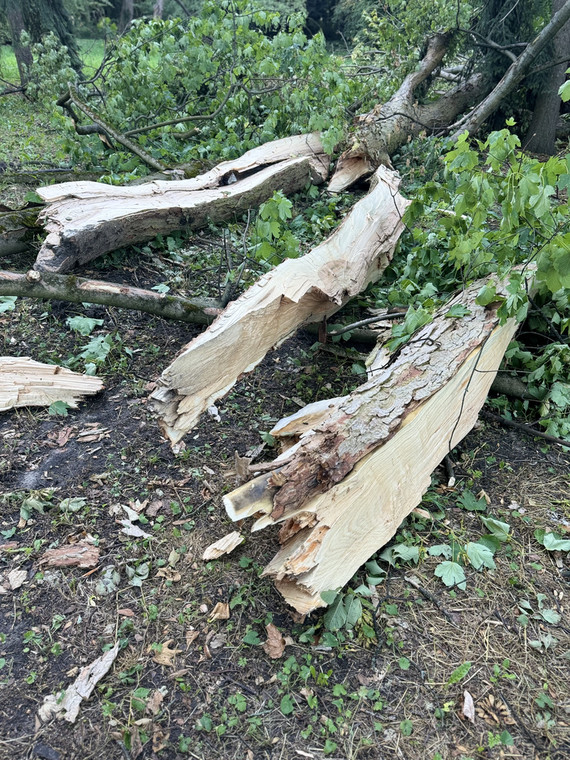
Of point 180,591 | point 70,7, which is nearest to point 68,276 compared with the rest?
point 180,591

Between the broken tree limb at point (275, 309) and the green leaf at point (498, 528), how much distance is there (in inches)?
52.6

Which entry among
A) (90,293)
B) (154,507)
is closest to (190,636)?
(154,507)

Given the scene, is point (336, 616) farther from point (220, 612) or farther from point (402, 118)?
point (402, 118)

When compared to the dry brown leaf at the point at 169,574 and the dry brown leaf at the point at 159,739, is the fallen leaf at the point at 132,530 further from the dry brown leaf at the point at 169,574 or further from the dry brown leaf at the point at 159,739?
the dry brown leaf at the point at 159,739

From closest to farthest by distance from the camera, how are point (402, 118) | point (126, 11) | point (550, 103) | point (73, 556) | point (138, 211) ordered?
point (73, 556) < point (138, 211) < point (402, 118) < point (550, 103) < point (126, 11)

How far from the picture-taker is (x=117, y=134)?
471 centimetres

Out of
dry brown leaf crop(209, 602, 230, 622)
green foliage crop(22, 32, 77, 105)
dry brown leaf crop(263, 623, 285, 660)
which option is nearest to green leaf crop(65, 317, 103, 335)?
dry brown leaf crop(209, 602, 230, 622)

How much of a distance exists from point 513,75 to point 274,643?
6007mm

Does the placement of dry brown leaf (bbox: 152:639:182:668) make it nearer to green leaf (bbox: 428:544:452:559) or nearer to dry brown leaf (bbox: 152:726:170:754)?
dry brown leaf (bbox: 152:726:170:754)

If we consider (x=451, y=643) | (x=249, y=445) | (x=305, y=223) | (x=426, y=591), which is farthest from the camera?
(x=305, y=223)

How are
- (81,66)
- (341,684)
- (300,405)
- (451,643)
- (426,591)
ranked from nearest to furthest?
(341,684) < (451,643) < (426,591) < (300,405) < (81,66)

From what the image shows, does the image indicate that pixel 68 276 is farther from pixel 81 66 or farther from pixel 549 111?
pixel 81 66

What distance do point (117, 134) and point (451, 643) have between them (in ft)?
15.7

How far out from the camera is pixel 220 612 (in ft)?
6.49
